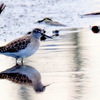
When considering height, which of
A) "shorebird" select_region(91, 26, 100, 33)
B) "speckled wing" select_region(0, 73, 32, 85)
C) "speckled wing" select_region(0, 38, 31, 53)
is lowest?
"speckled wing" select_region(0, 73, 32, 85)

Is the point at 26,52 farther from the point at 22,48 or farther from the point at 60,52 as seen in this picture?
the point at 60,52

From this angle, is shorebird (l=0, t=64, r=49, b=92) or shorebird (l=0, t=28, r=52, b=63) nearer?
shorebird (l=0, t=64, r=49, b=92)

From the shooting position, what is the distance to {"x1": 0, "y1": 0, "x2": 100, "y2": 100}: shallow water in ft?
26.4

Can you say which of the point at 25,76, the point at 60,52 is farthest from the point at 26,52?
the point at 25,76

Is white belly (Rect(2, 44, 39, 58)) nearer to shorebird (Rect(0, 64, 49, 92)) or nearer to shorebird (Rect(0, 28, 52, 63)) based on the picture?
shorebird (Rect(0, 28, 52, 63))

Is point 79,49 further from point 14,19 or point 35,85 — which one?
point 14,19

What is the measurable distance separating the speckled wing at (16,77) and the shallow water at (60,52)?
166mm

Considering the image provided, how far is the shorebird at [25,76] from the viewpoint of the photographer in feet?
27.9

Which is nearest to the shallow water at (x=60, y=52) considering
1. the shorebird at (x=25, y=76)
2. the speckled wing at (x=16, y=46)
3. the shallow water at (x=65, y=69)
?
the shallow water at (x=65, y=69)

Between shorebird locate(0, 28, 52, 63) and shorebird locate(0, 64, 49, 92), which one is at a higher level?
shorebird locate(0, 28, 52, 63)

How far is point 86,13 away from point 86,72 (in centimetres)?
752

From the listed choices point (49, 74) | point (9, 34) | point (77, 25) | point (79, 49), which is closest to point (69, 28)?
point (77, 25)

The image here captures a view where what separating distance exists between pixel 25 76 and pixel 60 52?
1908 millimetres

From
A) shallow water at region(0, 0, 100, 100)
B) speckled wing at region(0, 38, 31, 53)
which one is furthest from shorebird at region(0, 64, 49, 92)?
speckled wing at region(0, 38, 31, 53)
